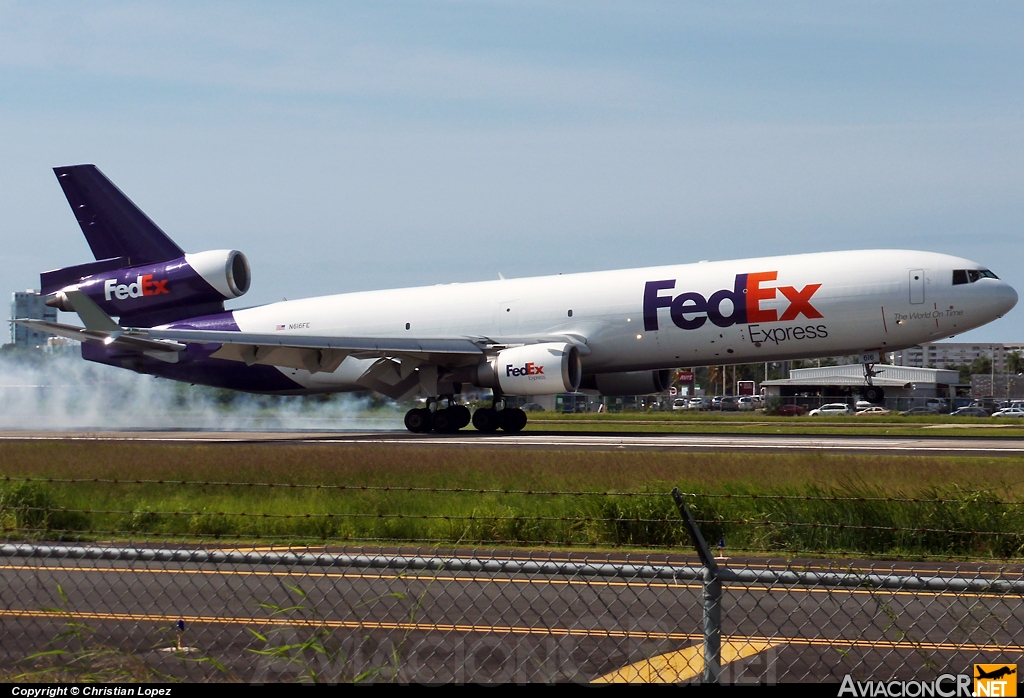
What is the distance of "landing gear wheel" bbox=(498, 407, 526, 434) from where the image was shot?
109 ft

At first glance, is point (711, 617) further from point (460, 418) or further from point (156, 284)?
point (156, 284)

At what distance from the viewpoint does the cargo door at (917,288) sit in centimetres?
2900

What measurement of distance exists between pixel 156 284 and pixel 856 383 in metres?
77.4

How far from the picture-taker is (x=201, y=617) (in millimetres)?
7902

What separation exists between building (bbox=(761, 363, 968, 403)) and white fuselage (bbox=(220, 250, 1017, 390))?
6830cm

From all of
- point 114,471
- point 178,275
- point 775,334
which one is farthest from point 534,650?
point 178,275

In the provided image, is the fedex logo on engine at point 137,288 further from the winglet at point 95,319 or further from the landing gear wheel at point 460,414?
the landing gear wheel at point 460,414

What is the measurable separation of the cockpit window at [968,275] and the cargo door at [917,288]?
3.09 ft

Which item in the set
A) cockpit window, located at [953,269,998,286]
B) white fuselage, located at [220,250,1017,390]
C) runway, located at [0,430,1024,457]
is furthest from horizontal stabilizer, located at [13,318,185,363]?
cockpit window, located at [953,269,998,286]

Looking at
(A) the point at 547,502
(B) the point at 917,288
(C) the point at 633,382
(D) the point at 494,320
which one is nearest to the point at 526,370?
(D) the point at 494,320

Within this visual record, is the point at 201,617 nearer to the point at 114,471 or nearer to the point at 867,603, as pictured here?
the point at 867,603

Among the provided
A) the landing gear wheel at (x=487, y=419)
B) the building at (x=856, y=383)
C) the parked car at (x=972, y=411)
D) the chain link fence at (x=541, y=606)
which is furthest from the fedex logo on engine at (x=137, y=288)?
the building at (x=856, y=383)

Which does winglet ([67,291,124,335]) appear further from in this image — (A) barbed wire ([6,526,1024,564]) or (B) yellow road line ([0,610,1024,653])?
(B) yellow road line ([0,610,1024,653])

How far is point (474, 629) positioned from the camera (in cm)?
736
